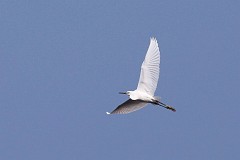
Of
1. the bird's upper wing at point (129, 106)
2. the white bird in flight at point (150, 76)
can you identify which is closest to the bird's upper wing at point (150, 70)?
the white bird in flight at point (150, 76)

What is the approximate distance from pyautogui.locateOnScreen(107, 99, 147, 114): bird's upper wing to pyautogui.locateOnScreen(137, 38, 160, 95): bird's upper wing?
2.25 feet

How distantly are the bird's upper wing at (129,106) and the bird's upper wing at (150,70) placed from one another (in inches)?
27.1

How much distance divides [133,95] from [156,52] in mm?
1604

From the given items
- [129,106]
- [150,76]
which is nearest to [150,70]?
[150,76]

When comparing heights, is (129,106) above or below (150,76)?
below

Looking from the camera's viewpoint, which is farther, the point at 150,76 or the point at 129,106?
the point at 129,106

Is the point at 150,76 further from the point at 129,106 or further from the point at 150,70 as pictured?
the point at 129,106

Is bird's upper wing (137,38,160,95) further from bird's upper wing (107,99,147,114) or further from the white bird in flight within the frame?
bird's upper wing (107,99,147,114)

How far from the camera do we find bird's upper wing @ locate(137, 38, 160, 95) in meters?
37.1

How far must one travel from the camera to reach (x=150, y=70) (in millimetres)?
37125

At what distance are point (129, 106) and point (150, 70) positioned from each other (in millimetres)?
1503

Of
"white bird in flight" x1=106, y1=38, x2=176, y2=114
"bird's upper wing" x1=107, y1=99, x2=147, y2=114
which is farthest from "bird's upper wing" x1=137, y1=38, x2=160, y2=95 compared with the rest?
"bird's upper wing" x1=107, y1=99, x2=147, y2=114

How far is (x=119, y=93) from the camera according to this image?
37.4 metres

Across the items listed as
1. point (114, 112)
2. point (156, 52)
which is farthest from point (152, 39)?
point (114, 112)
